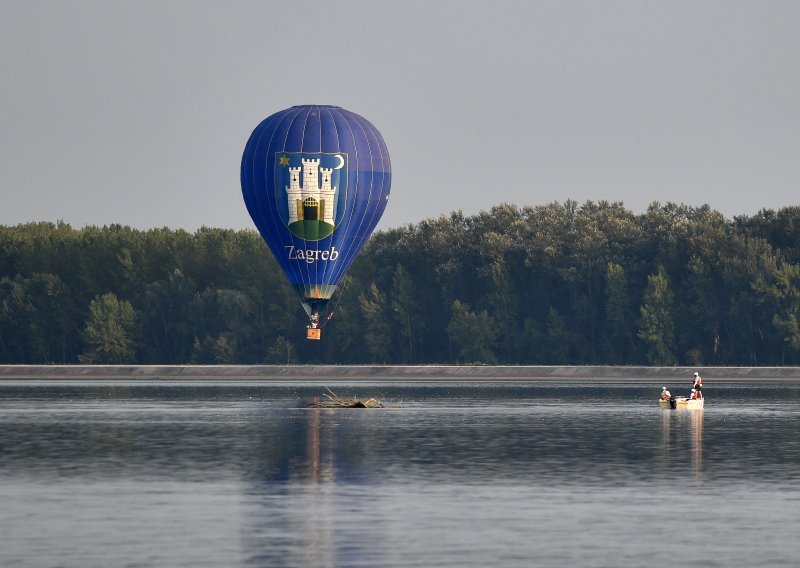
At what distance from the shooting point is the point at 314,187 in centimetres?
11356

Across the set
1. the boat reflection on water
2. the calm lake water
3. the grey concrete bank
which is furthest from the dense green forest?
the calm lake water

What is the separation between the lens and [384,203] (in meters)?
118

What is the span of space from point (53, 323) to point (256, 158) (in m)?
89.1

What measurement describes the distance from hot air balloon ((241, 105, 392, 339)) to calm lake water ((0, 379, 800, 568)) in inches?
1355

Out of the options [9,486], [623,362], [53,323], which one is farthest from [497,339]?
[9,486]

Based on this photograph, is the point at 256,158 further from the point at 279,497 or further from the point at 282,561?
the point at 282,561

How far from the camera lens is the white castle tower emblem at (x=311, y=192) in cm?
11331

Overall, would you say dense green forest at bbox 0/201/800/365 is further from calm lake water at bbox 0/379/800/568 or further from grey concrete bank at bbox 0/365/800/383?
calm lake water at bbox 0/379/800/568

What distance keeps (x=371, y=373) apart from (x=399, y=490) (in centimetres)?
12971

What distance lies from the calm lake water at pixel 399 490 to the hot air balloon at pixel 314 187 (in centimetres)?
3441

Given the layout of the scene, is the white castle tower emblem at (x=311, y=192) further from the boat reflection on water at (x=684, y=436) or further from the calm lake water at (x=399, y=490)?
the boat reflection on water at (x=684, y=436)

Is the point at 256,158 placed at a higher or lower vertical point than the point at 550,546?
higher

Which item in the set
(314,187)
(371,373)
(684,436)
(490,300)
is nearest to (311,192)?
(314,187)

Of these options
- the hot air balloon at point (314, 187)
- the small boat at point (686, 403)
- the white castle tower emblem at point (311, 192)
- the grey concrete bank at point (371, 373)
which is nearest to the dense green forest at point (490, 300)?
the grey concrete bank at point (371, 373)
